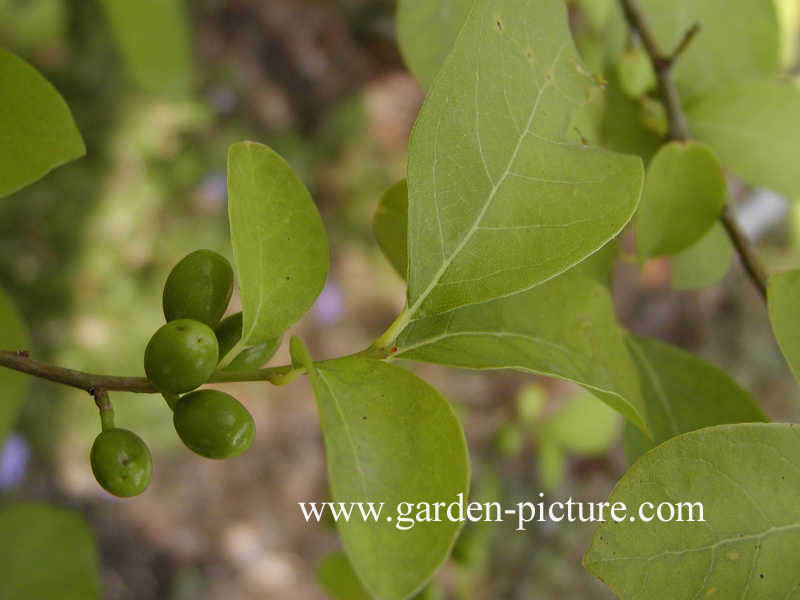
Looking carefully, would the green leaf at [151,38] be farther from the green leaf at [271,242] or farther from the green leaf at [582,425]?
the green leaf at [582,425]

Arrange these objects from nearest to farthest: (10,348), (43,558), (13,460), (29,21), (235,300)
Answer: (10,348) < (43,558) < (29,21) < (13,460) < (235,300)

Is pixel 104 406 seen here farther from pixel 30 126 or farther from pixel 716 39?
pixel 716 39

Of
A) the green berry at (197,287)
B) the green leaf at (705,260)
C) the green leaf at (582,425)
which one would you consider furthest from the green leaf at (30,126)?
the green leaf at (582,425)

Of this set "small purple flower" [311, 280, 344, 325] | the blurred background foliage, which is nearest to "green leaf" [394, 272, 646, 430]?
the blurred background foliage

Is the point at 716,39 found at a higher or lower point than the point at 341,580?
higher

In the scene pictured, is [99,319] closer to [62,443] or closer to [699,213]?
[62,443]

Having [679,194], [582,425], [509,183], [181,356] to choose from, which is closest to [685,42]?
[679,194]

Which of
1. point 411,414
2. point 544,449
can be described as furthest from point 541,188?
point 544,449
